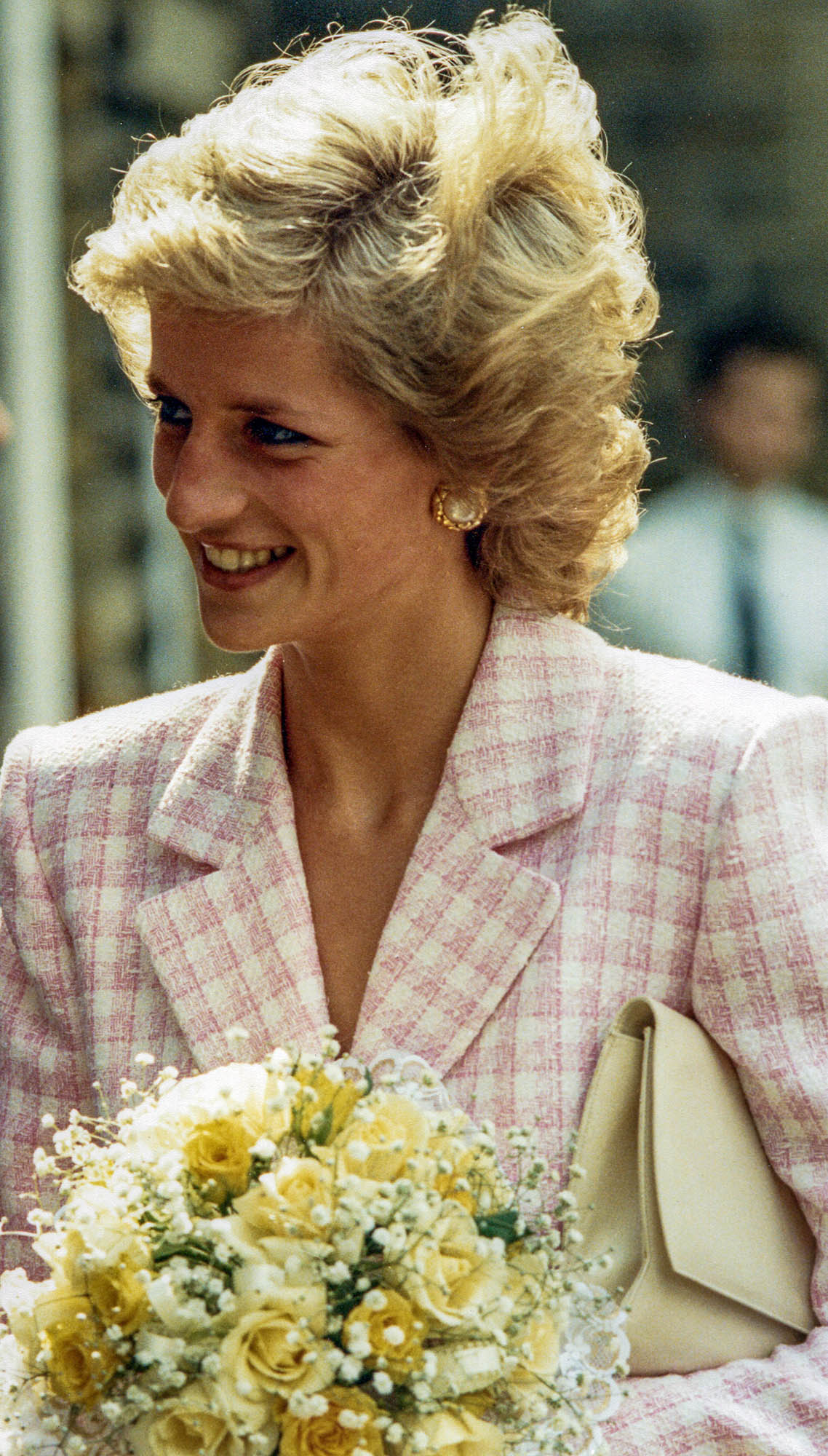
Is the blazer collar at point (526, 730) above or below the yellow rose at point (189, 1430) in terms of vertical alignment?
above

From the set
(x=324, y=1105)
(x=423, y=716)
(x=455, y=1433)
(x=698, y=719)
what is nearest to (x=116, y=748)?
(x=423, y=716)

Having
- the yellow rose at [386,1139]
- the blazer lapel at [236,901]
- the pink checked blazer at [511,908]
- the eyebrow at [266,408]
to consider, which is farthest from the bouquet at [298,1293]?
the eyebrow at [266,408]

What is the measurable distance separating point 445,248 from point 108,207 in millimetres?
2607

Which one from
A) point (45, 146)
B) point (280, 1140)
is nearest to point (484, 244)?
point (280, 1140)

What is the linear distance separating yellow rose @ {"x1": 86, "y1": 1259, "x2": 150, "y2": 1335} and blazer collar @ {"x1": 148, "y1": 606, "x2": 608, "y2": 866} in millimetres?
649

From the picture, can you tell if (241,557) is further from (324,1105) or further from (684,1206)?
(684,1206)

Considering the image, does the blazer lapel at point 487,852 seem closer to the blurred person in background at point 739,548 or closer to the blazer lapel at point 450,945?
the blazer lapel at point 450,945

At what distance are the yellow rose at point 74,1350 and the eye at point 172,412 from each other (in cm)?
88

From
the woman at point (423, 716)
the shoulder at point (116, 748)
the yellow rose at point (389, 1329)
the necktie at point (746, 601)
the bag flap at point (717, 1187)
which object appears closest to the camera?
the yellow rose at point (389, 1329)

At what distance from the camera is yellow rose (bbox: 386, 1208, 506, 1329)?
1386mm

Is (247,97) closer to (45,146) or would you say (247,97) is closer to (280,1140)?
(280,1140)

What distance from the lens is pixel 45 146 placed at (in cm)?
426

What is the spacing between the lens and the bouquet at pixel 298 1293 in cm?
137

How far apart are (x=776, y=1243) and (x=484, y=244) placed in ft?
3.30
